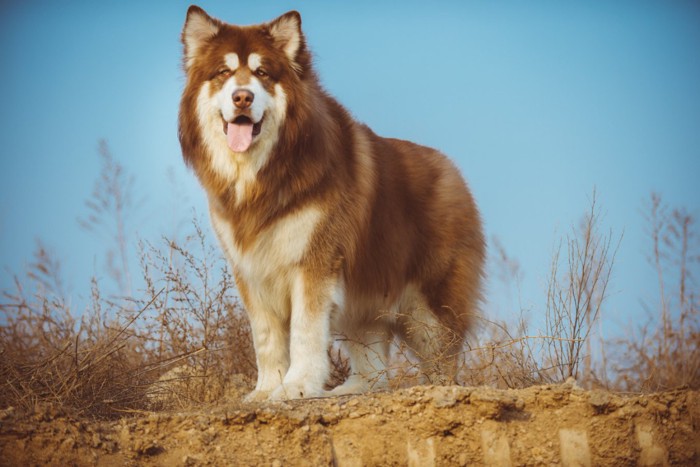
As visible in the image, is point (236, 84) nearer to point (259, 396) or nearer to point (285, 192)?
point (285, 192)

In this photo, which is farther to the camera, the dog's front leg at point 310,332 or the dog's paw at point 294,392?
the dog's front leg at point 310,332

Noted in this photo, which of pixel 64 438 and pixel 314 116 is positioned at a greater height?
pixel 314 116

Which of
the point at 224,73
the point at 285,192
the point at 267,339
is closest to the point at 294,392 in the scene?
the point at 267,339

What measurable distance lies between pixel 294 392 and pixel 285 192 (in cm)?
141

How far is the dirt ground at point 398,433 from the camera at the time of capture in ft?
14.3

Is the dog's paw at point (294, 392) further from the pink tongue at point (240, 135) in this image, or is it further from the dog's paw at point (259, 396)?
the pink tongue at point (240, 135)

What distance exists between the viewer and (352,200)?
5.85m

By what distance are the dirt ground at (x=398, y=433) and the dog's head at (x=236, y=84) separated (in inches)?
75.9

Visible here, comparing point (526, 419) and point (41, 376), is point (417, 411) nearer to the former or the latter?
point (526, 419)

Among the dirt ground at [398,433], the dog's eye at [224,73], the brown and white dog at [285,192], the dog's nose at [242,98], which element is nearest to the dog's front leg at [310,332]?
the brown and white dog at [285,192]

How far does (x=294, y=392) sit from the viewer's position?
17.6 ft

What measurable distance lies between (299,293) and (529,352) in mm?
1688

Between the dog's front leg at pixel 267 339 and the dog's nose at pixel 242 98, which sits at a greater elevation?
the dog's nose at pixel 242 98

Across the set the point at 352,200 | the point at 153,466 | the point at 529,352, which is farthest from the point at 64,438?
the point at 529,352
